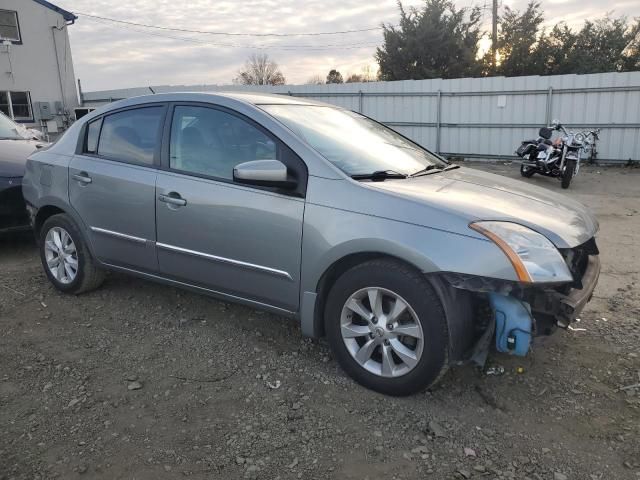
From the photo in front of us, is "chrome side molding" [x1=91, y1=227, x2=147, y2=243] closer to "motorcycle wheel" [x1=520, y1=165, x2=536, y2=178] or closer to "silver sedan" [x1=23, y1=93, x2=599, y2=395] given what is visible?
"silver sedan" [x1=23, y1=93, x2=599, y2=395]

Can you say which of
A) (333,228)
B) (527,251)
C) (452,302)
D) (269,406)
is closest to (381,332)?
(452,302)

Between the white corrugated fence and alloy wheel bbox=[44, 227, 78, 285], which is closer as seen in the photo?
alloy wheel bbox=[44, 227, 78, 285]

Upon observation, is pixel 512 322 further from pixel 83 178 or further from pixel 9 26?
pixel 9 26

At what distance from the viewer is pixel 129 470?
2.36 meters

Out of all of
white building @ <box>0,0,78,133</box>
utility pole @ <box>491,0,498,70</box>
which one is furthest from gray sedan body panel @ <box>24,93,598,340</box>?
utility pole @ <box>491,0,498,70</box>

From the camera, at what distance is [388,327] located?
283 centimetres

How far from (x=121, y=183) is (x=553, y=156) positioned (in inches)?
367

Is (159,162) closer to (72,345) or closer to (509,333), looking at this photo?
(72,345)

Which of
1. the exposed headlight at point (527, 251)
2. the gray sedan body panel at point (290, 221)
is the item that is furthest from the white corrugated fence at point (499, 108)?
the exposed headlight at point (527, 251)

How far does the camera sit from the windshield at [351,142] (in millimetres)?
3227

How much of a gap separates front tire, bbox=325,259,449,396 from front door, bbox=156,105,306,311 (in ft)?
1.12

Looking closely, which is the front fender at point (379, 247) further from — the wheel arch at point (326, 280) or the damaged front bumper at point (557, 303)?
the damaged front bumper at point (557, 303)

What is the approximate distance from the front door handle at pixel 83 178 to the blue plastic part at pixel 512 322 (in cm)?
300

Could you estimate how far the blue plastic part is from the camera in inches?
105
